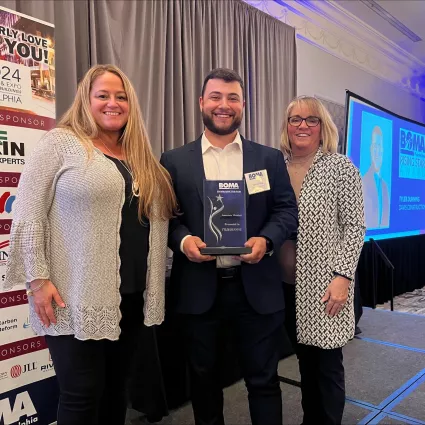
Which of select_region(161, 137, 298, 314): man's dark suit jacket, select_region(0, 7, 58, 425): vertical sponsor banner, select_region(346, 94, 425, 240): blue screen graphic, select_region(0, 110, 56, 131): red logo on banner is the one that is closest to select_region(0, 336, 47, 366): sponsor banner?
select_region(0, 7, 58, 425): vertical sponsor banner

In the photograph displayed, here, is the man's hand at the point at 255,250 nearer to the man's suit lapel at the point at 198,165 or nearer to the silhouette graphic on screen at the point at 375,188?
the man's suit lapel at the point at 198,165

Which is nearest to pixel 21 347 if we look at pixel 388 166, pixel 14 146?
pixel 14 146

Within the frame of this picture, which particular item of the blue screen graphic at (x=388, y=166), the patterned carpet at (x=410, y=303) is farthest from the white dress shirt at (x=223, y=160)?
the patterned carpet at (x=410, y=303)

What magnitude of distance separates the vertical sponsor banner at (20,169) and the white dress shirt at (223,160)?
866mm

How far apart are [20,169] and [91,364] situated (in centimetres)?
100

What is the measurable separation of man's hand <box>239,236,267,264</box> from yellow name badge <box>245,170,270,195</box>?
0.17m

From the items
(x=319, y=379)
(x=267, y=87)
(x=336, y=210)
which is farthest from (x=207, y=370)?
(x=267, y=87)

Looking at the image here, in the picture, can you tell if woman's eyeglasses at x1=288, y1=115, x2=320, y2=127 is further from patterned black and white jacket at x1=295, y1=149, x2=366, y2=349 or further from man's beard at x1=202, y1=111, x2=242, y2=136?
man's beard at x1=202, y1=111, x2=242, y2=136

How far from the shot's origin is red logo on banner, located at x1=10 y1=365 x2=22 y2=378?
1.79 meters

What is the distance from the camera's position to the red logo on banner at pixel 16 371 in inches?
70.4

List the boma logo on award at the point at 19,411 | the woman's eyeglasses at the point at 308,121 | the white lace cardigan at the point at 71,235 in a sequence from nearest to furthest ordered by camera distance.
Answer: the white lace cardigan at the point at 71,235, the woman's eyeglasses at the point at 308,121, the boma logo on award at the point at 19,411

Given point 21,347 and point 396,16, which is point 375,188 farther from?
point 21,347

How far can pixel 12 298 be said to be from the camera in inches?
71.0

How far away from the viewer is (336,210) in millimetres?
1553
